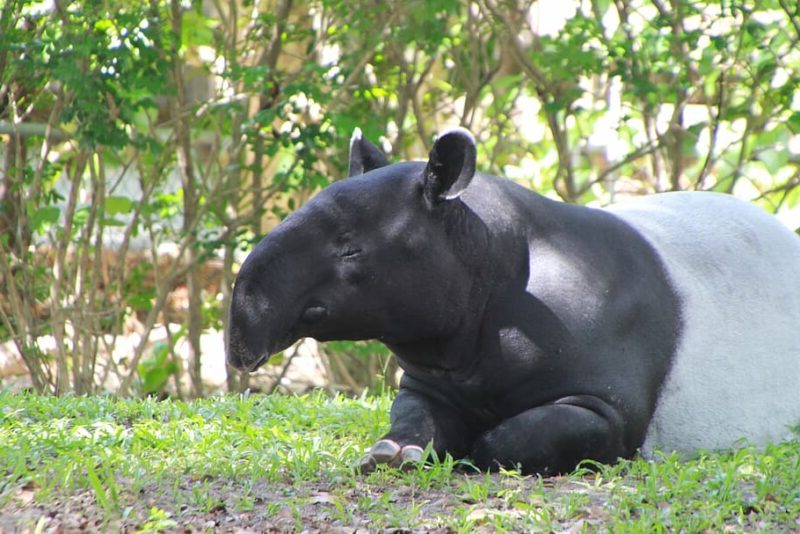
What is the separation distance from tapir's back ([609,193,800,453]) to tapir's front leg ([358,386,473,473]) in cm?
65

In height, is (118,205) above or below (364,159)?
above

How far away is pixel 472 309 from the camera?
12.9 ft

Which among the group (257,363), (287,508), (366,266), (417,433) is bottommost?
(287,508)

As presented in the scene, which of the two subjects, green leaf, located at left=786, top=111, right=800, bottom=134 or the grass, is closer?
the grass

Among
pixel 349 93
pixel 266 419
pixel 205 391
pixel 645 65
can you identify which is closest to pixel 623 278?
pixel 266 419

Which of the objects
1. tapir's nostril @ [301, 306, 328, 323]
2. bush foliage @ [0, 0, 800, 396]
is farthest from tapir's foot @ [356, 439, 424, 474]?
bush foliage @ [0, 0, 800, 396]

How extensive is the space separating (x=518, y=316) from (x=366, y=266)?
1.75 ft

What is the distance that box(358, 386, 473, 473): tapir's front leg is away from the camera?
148 inches

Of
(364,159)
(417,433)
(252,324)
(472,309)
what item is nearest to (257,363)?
(252,324)

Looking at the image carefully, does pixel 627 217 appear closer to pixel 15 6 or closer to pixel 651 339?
pixel 651 339

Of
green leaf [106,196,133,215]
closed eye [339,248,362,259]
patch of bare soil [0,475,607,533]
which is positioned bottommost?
patch of bare soil [0,475,607,533]

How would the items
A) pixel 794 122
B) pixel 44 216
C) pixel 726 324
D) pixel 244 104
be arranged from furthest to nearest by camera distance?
pixel 244 104, pixel 44 216, pixel 794 122, pixel 726 324

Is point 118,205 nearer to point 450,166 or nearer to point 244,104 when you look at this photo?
point 244,104

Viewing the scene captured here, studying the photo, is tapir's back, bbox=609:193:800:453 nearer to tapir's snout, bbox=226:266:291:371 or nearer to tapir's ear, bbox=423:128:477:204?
tapir's ear, bbox=423:128:477:204
